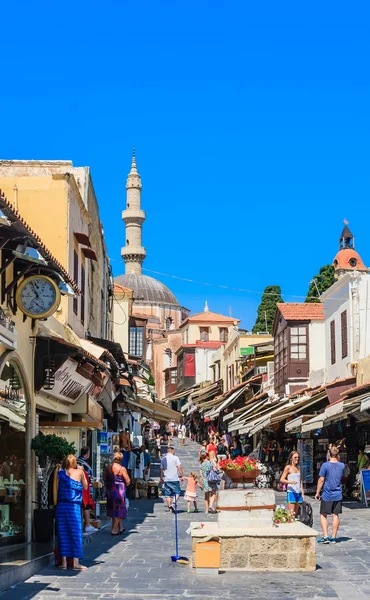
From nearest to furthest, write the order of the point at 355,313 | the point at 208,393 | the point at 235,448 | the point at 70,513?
1. the point at 70,513
2. the point at 355,313
3. the point at 235,448
4. the point at 208,393

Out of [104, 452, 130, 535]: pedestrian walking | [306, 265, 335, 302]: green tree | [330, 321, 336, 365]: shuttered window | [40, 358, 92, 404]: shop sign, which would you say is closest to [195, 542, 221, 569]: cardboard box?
[104, 452, 130, 535]: pedestrian walking

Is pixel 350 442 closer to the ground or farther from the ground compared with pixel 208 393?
closer to the ground

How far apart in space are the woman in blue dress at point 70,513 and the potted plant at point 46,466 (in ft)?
4.71

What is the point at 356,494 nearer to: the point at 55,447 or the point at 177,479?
the point at 177,479

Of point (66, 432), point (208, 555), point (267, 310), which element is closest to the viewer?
point (208, 555)

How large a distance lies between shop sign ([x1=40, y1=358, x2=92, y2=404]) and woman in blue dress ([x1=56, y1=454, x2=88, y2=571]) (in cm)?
316

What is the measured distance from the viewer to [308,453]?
25922mm

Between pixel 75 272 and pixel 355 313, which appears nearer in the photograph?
pixel 75 272

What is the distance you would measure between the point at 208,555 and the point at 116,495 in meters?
4.30

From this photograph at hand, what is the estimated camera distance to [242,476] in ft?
43.2

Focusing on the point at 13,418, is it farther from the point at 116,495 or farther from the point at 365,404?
the point at 365,404

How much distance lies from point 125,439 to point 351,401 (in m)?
7.20

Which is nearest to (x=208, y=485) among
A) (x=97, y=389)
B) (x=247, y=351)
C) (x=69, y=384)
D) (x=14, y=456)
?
(x=97, y=389)

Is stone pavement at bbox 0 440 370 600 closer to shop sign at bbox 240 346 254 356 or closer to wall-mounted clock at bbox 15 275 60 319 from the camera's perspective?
wall-mounted clock at bbox 15 275 60 319
